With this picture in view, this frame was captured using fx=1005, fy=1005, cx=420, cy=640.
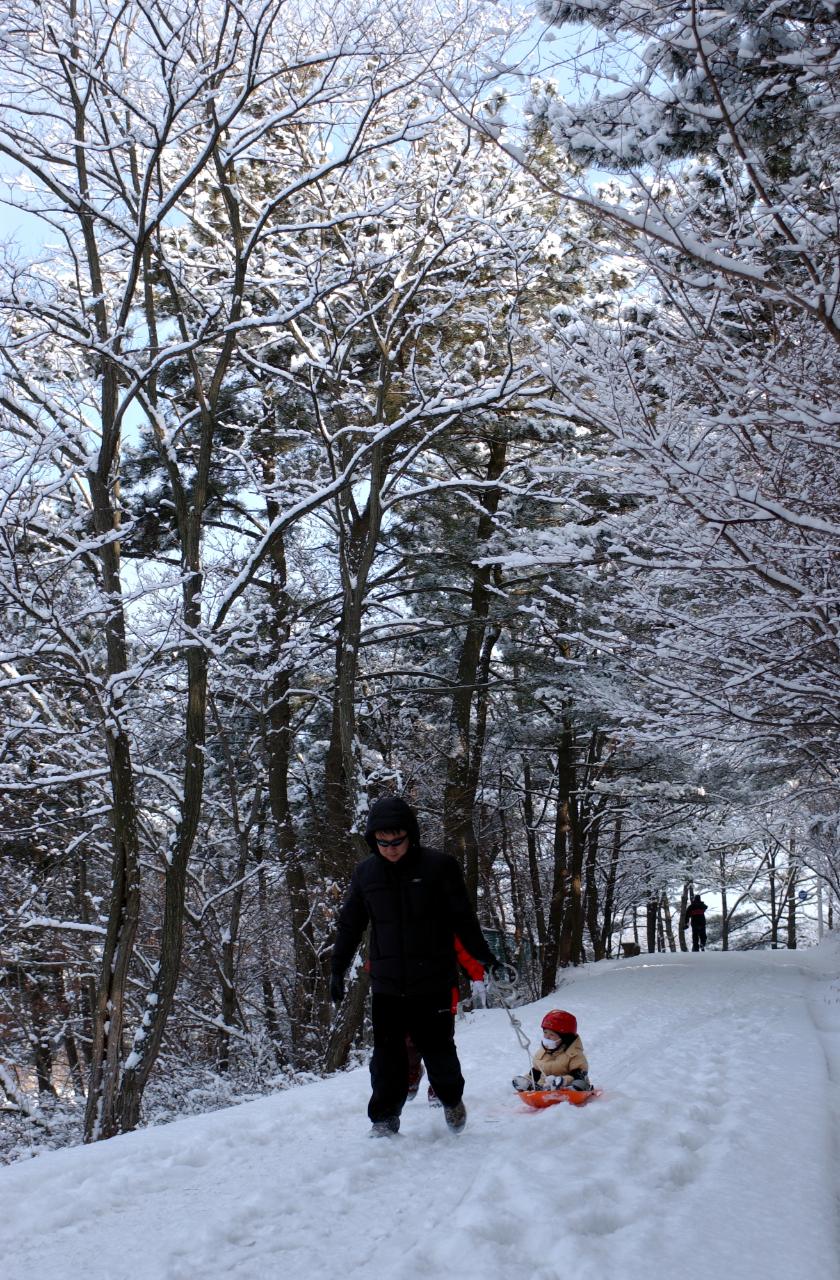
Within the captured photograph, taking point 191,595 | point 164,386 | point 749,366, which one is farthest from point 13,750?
point 749,366

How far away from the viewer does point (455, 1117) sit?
16.3ft

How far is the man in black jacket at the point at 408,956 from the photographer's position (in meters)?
4.98

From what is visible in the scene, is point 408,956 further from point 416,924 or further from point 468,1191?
point 468,1191

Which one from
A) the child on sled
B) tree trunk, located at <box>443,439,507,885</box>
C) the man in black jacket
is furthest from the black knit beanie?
tree trunk, located at <box>443,439,507,885</box>

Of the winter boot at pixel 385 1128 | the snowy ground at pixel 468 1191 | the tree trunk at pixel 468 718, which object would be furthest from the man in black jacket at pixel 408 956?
the tree trunk at pixel 468 718

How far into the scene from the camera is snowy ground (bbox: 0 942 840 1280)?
10.9 ft

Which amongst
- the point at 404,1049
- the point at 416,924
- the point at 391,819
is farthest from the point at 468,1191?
the point at 391,819

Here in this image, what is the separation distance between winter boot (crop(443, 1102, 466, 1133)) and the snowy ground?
0.04 metres

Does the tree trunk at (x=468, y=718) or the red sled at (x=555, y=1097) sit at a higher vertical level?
the tree trunk at (x=468, y=718)

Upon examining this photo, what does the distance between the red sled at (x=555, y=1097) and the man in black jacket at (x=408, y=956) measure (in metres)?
0.75

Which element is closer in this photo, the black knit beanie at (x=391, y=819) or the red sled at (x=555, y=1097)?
the black knit beanie at (x=391, y=819)

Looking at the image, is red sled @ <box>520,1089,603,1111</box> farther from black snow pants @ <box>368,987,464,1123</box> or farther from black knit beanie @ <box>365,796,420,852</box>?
black knit beanie @ <box>365,796,420,852</box>

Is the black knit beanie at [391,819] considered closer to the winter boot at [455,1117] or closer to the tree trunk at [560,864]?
the winter boot at [455,1117]

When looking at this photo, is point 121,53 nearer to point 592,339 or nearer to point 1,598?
point 1,598
